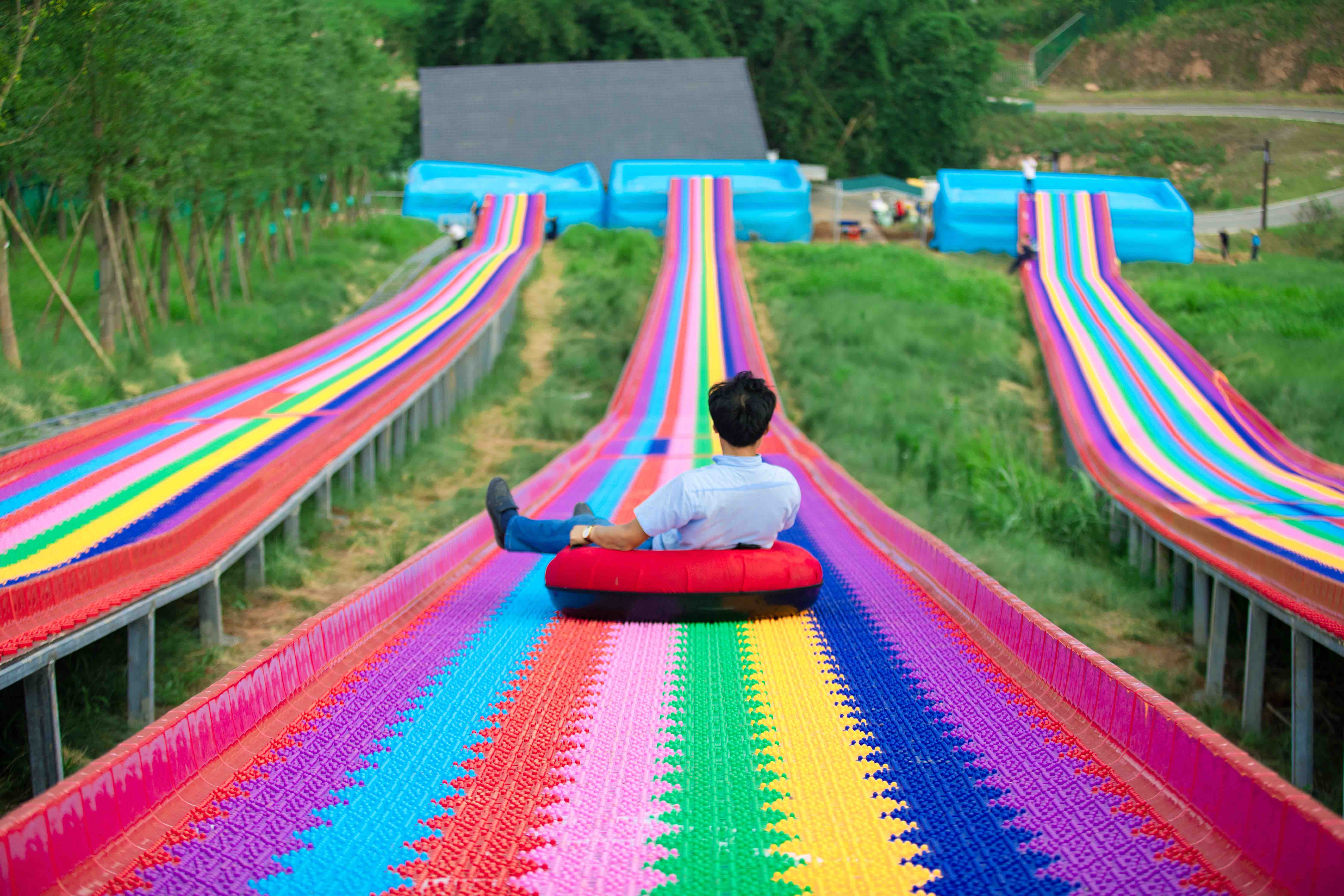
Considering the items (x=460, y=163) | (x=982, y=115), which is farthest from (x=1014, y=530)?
(x=982, y=115)

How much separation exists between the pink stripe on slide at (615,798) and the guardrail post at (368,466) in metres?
5.23

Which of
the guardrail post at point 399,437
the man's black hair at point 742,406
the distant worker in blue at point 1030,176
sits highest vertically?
the distant worker in blue at point 1030,176

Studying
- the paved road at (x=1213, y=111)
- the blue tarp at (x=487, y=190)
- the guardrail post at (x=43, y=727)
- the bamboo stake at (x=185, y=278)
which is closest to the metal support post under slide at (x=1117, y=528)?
the guardrail post at (x=43, y=727)

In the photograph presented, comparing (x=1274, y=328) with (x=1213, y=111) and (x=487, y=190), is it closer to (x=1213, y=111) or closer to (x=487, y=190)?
(x=487, y=190)

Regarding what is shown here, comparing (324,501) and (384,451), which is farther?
(384,451)

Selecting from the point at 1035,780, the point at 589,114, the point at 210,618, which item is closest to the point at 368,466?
the point at 210,618

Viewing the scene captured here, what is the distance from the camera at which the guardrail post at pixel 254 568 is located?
5789mm

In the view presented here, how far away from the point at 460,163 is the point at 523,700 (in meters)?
21.1

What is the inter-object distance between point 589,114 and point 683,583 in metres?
23.8

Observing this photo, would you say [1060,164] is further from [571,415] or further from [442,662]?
[442,662]

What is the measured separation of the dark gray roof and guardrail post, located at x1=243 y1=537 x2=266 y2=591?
19.3 meters

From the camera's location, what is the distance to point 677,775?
233cm

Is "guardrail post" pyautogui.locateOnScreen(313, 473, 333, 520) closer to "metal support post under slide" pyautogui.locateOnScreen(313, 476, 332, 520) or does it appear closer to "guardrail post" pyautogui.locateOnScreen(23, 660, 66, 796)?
"metal support post under slide" pyautogui.locateOnScreen(313, 476, 332, 520)

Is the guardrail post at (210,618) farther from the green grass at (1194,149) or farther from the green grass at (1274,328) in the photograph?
the green grass at (1194,149)
